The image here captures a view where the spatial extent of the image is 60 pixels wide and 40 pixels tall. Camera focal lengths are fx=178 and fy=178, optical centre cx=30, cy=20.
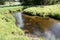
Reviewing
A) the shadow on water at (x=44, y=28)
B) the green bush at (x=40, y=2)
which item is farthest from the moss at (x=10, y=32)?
the green bush at (x=40, y=2)

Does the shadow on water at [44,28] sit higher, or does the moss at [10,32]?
the moss at [10,32]

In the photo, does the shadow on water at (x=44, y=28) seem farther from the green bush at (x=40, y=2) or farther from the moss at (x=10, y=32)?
the green bush at (x=40, y=2)

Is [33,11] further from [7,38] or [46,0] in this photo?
[7,38]

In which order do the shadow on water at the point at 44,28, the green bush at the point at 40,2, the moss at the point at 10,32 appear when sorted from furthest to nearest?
the green bush at the point at 40,2 < the shadow on water at the point at 44,28 < the moss at the point at 10,32

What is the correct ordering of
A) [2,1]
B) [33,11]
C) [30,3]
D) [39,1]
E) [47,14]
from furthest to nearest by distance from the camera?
[2,1] < [30,3] < [39,1] < [33,11] < [47,14]

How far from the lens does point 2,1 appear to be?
162ft

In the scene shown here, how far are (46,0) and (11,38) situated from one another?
28.6m

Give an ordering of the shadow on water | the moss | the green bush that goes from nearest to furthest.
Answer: the moss < the shadow on water < the green bush

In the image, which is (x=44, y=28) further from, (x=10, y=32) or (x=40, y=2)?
(x=40, y=2)

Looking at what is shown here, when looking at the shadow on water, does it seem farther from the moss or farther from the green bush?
the green bush

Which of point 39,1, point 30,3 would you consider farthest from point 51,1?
point 30,3

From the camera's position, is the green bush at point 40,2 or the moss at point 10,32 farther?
the green bush at point 40,2

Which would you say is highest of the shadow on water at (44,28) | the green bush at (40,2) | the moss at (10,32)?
the moss at (10,32)

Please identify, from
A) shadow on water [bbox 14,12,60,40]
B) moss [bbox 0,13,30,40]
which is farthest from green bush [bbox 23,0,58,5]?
moss [bbox 0,13,30,40]
